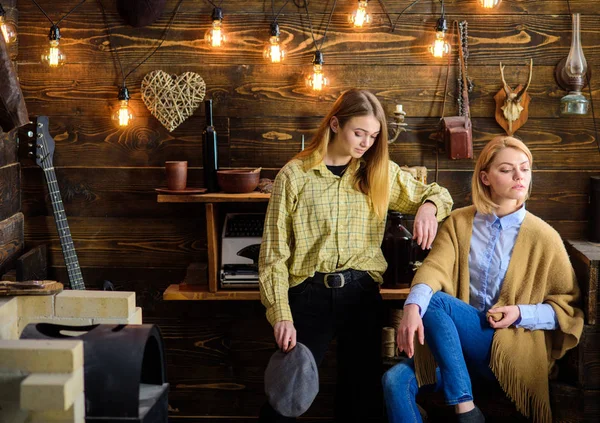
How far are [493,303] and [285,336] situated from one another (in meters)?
0.75

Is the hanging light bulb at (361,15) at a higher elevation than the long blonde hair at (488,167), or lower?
higher

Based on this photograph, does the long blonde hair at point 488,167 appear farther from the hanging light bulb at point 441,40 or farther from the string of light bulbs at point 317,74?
the string of light bulbs at point 317,74

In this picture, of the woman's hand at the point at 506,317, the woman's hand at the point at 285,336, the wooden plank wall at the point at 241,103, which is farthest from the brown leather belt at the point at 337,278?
the wooden plank wall at the point at 241,103

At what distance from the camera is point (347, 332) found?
115 inches

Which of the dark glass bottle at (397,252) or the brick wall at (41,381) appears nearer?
the brick wall at (41,381)

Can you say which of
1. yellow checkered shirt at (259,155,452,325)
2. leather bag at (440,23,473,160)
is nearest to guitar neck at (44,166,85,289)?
yellow checkered shirt at (259,155,452,325)

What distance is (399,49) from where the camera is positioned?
354cm

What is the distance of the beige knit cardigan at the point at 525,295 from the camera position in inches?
106

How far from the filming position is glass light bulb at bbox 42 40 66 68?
132 inches

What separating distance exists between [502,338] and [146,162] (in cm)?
180

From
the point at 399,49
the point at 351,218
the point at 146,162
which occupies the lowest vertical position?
the point at 351,218

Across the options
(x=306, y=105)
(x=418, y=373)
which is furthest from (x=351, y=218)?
(x=306, y=105)

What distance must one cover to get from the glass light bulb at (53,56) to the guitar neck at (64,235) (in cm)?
45

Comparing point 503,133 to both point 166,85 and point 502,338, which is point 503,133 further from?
point 166,85
